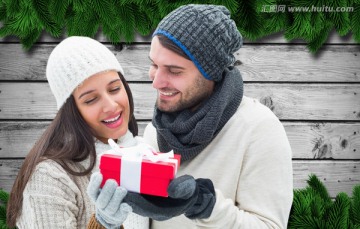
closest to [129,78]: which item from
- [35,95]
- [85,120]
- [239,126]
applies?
[35,95]

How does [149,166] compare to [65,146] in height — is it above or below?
above

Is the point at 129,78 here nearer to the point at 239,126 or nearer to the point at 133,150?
the point at 239,126

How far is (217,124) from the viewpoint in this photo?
1539 millimetres

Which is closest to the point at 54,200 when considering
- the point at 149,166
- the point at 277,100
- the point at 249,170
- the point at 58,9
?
the point at 149,166

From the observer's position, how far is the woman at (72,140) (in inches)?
59.2

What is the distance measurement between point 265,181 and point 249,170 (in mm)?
66

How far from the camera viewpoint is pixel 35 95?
2.57 meters

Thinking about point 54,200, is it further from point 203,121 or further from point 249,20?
point 249,20

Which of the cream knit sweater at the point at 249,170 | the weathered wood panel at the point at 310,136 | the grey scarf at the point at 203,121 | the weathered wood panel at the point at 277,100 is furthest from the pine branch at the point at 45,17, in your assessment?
the cream knit sweater at the point at 249,170

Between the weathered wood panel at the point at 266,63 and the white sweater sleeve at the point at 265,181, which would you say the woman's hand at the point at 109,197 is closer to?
the white sweater sleeve at the point at 265,181

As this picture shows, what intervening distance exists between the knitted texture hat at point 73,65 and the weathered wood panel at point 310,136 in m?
0.98

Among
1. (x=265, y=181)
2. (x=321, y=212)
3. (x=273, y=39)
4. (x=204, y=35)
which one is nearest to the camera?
(x=265, y=181)

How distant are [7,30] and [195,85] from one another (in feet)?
4.41

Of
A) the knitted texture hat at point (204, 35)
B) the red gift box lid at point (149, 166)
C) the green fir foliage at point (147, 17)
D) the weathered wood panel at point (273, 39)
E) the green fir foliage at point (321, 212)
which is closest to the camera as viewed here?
the red gift box lid at point (149, 166)
